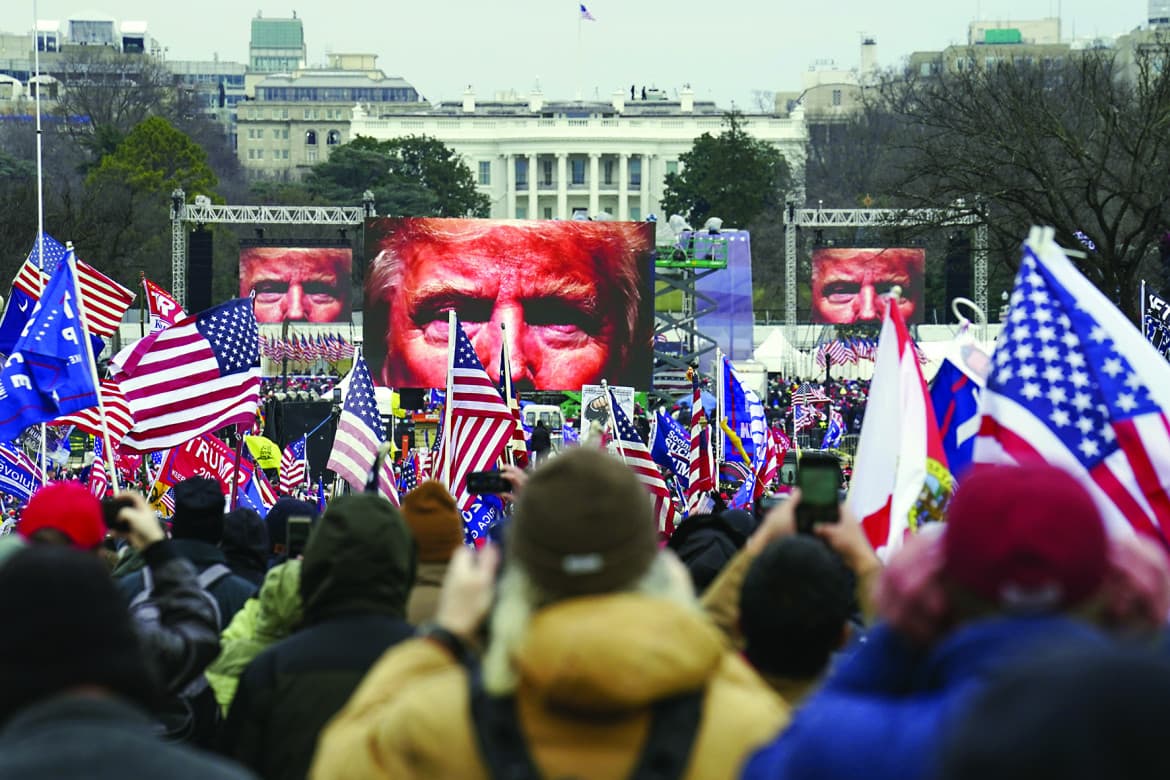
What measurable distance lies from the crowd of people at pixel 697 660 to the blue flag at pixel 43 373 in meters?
8.76

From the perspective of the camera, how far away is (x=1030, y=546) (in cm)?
231

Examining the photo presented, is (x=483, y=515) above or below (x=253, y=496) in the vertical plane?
above

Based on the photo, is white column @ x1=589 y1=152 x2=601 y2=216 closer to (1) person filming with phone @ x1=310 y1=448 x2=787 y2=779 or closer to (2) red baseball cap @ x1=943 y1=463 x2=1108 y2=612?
(1) person filming with phone @ x1=310 y1=448 x2=787 y2=779

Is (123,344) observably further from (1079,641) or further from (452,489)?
(1079,641)

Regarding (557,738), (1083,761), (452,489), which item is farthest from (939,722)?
(452,489)

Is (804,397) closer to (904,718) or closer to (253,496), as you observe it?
(253,496)

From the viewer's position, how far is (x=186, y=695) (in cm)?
459

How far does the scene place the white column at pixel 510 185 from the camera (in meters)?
132

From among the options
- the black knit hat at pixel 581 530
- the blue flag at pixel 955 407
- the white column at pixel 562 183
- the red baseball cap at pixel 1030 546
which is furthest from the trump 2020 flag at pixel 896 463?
the white column at pixel 562 183

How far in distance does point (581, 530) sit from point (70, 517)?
214cm

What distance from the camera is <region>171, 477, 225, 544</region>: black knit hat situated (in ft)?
19.1

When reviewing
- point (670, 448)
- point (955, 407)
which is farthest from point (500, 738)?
point (670, 448)

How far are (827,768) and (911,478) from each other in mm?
3376

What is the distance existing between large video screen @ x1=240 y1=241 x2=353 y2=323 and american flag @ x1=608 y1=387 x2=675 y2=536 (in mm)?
38834
